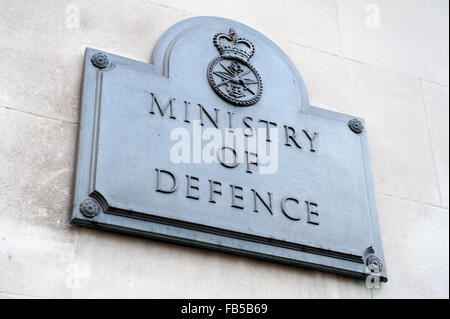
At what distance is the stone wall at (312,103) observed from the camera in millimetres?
4766

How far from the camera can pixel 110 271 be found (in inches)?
189

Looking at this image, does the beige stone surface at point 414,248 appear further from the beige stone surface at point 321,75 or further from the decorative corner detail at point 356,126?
the beige stone surface at point 321,75

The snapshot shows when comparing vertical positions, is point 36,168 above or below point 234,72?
below

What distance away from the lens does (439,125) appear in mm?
6621

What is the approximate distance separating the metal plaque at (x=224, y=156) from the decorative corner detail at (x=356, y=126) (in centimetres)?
1

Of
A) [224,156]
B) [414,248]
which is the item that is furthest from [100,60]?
[414,248]

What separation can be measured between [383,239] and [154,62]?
1910mm

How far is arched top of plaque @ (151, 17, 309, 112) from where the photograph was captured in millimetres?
5641

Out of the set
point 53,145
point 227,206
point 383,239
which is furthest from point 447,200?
point 53,145

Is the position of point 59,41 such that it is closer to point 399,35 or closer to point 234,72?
point 234,72

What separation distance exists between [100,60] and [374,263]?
214cm

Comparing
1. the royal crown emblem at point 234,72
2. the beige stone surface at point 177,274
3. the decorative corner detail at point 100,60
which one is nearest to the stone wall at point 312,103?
the beige stone surface at point 177,274
